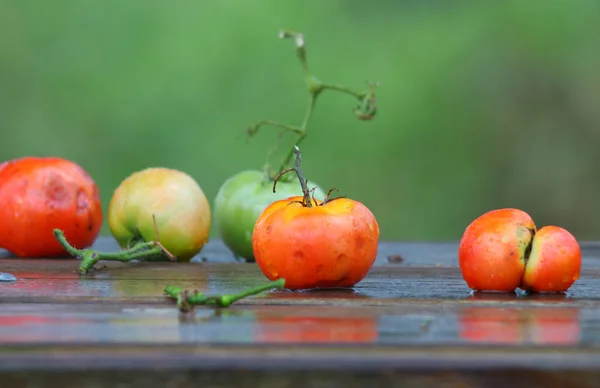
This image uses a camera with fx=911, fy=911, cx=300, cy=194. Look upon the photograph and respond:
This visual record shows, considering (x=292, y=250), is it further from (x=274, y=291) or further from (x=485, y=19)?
(x=485, y=19)

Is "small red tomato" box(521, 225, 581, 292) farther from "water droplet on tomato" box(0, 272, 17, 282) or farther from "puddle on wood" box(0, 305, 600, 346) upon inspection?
"water droplet on tomato" box(0, 272, 17, 282)

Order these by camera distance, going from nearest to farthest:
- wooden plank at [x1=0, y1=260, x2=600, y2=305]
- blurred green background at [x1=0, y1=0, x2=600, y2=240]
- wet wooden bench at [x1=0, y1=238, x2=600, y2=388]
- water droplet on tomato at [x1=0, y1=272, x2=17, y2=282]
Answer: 1. wet wooden bench at [x1=0, y1=238, x2=600, y2=388]
2. wooden plank at [x1=0, y1=260, x2=600, y2=305]
3. water droplet on tomato at [x1=0, y1=272, x2=17, y2=282]
4. blurred green background at [x1=0, y1=0, x2=600, y2=240]

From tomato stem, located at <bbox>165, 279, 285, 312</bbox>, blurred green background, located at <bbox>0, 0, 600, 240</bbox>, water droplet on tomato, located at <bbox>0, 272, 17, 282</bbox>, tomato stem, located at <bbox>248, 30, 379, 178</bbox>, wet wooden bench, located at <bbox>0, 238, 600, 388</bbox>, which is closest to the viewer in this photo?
wet wooden bench, located at <bbox>0, 238, 600, 388</bbox>

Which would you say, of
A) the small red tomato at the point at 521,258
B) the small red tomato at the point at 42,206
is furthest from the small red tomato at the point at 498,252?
the small red tomato at the point at 42,206

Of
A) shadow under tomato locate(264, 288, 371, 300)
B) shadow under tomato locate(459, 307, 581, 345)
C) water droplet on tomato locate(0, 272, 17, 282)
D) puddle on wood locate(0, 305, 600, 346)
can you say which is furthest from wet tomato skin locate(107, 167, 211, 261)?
shadow under tomato locate(459, 307, 581, 345)

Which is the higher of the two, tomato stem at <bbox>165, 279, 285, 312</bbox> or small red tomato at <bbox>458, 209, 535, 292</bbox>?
small red tomato at <bbox>458, 209, 535, 292</bbox>

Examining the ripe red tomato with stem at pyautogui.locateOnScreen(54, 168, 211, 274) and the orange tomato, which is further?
the ripe red tomato with stem at pyautogui.locateOnScreen(54, 168, 211, 274)
